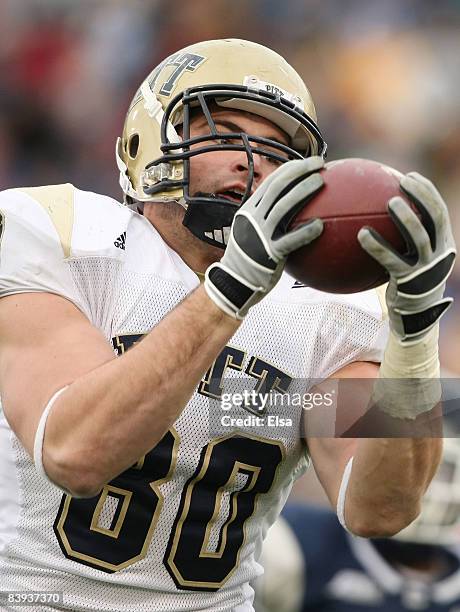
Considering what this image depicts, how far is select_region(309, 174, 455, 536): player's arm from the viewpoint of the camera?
1644 mm

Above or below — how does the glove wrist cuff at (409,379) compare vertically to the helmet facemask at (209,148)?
below

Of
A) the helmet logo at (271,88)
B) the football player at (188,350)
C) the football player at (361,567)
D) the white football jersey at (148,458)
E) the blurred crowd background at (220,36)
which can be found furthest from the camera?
the blurred crowd background at (220,36)

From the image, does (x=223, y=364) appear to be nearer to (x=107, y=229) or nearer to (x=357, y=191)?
(x=107, y=229)

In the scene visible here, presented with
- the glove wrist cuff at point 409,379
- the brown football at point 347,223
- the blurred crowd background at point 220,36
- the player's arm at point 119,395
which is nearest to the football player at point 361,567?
the glove wrist cuff at point 409,379

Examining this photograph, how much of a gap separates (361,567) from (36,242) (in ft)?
5.34

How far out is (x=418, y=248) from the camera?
64.2 inches

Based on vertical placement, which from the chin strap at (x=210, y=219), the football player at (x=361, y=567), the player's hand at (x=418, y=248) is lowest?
the football player at (x=361, y=567)

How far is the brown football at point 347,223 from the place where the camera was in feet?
5.55

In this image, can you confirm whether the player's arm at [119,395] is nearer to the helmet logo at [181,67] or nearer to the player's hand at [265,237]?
the player's hand at [265,237]

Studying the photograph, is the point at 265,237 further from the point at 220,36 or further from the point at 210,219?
the point at 220,36

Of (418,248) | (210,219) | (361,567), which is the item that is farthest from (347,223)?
(361,567)

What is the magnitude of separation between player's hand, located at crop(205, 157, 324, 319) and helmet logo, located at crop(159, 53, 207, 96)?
904mm

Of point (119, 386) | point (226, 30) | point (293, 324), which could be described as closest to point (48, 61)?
point (226, 30)

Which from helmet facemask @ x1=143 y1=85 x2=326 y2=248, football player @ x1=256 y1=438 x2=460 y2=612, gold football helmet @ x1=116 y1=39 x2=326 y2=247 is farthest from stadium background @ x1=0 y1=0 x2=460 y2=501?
helmet facemask @ x1=143 y1=85 x2=326 y2=248
